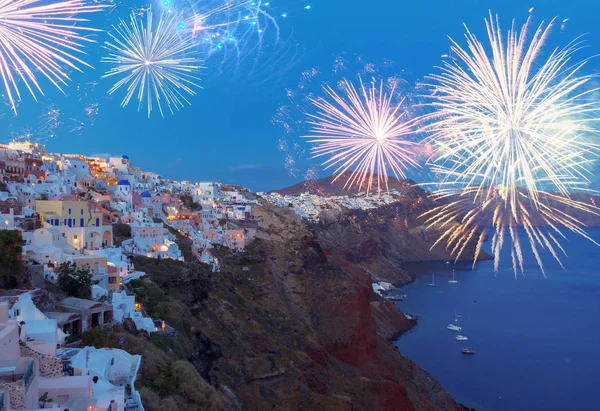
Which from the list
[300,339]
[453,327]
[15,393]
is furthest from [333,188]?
[15,393]

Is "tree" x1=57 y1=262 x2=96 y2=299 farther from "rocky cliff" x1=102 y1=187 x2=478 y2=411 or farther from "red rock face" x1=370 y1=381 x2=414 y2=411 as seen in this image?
"red rock face" x1=370 y1=381 x2=414 y2=411

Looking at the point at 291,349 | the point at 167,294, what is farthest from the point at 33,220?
the point at 291,349

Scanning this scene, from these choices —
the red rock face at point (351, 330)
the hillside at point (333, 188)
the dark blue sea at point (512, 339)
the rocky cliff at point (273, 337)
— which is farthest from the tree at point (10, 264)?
the hillside at point (333, 188)

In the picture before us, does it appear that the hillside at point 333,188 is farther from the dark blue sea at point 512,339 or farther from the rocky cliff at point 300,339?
the rocky cliff at point 300,339

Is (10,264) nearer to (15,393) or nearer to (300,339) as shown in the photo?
(15,393)

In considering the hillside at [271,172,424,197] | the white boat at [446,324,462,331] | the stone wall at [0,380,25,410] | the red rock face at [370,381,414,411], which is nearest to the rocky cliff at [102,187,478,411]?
the red rock face at [370,381,414,411]
